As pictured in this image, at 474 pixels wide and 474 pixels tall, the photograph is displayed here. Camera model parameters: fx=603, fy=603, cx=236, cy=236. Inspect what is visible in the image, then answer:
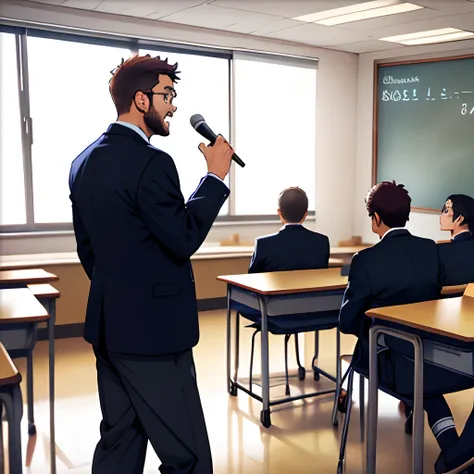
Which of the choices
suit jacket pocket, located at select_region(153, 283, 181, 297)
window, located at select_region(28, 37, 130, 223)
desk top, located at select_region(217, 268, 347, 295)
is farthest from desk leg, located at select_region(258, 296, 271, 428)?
window, located at select_region(28, 37, 130, 223)

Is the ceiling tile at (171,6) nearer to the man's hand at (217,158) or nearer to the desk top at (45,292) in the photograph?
the desk top at (45,292)

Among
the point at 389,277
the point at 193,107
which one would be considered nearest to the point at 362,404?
the point at 389,277

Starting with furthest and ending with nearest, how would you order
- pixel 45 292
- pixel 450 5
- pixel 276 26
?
pixel 276 26 < pixel 450 5 < pixel 45 292

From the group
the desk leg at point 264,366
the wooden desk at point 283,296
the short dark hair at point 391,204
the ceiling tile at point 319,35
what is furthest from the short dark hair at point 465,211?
the ceiling tile at point 319,35

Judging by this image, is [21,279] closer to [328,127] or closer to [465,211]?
[465,211]

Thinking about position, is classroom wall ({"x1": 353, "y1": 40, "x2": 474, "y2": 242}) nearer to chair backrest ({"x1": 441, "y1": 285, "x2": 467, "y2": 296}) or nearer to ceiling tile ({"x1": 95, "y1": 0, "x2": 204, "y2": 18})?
ceiling tile ({"x1": 95, "y1": 0, "x2": 204, "y2": 18})

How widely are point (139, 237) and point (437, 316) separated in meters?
1.11

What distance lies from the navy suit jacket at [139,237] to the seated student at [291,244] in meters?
Answer: 1.68

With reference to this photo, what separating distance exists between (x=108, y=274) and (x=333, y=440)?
1.67 meters

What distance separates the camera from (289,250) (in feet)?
11.2

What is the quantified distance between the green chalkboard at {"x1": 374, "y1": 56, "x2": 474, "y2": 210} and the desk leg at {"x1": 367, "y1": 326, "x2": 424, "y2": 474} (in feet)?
13.3

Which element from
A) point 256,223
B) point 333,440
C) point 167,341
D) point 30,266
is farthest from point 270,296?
point 256,223

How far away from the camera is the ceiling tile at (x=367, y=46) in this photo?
609 centimetres

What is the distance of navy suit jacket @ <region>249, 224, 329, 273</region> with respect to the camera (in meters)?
3.37
